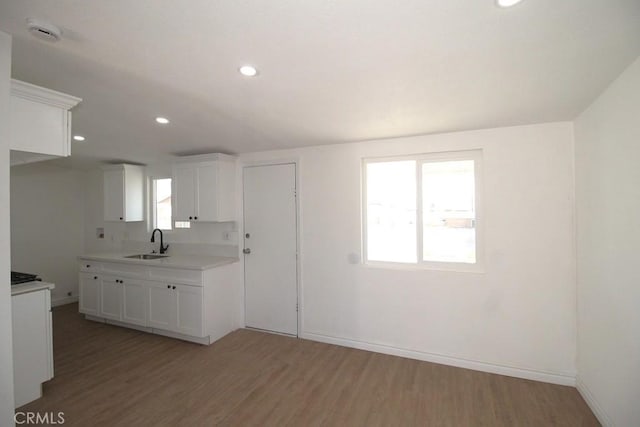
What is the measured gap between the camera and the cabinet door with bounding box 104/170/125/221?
14.4 feet

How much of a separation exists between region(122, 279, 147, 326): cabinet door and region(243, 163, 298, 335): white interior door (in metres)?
1.24

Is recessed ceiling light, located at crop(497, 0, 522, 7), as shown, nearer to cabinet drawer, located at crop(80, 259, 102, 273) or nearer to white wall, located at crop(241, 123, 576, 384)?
white wall, located at crop(241, 123, 576, 384)

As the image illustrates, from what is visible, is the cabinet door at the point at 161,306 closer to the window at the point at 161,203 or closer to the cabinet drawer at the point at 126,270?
the cabinet drawer at the point at 126,270

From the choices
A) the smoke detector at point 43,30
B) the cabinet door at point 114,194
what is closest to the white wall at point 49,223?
the cabinet door at point 114,194

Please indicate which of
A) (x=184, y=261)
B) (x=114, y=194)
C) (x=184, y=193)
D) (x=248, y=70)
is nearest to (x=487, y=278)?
(x=248, y=70)

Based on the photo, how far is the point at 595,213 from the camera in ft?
6.83

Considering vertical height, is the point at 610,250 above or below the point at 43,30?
below

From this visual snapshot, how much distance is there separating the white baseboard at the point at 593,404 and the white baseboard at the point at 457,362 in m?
0.10

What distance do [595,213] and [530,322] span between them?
3.58ft

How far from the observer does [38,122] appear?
1.66 metres

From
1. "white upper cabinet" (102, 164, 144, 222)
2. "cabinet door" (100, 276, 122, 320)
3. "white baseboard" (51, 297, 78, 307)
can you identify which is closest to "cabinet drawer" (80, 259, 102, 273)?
"cabinet door" (100, 276, 122, 320)

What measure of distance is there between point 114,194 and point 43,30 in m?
3.75

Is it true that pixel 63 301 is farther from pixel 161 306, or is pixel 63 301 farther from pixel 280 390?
pixel 280 390

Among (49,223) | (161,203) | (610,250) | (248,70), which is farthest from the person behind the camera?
(49,223)
